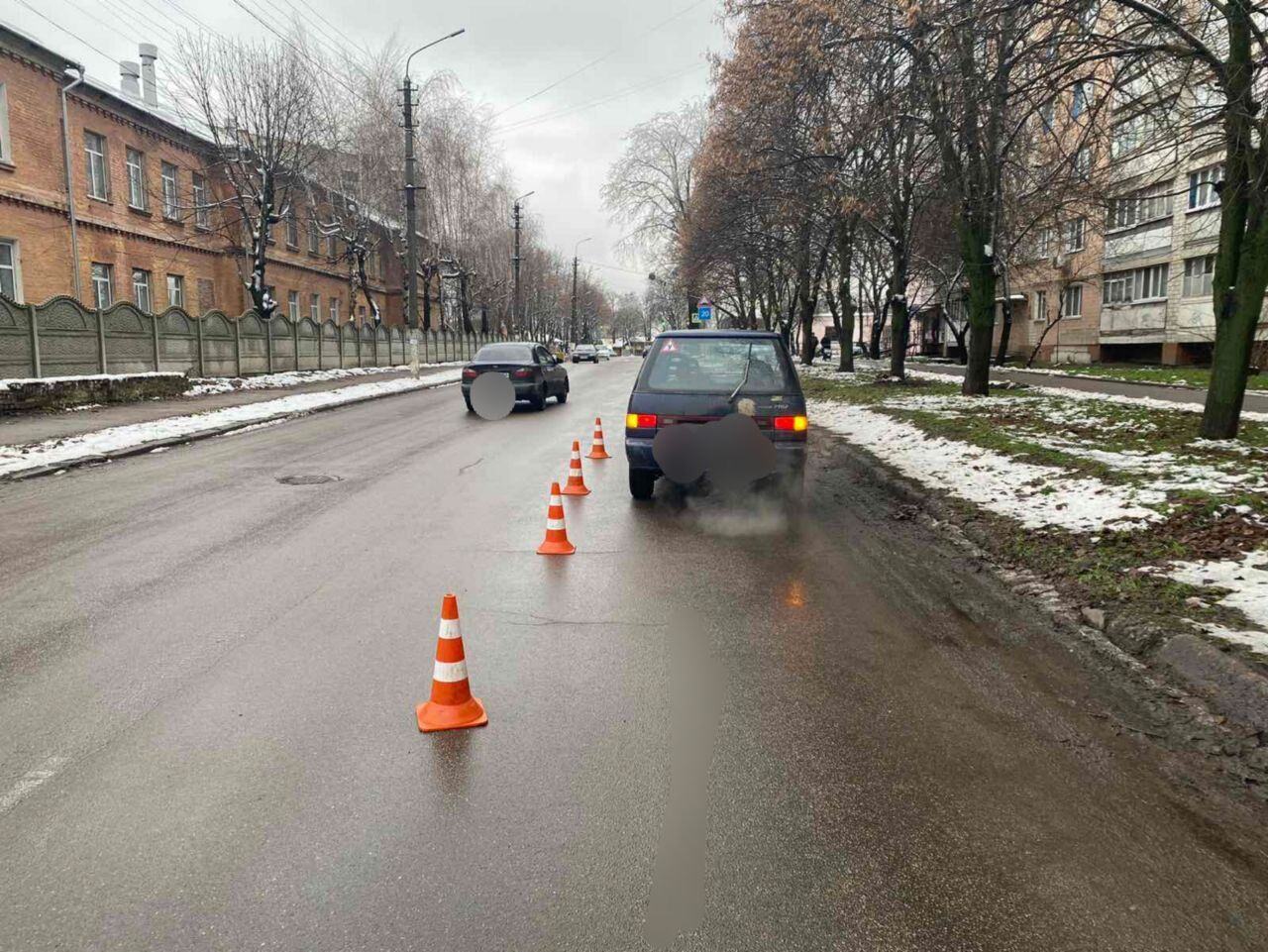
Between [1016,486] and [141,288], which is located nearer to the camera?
[1016,486]

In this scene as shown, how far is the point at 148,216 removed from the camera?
28.3 metres

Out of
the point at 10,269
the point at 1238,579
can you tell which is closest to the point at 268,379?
the point at 10,269

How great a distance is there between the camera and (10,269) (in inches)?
891

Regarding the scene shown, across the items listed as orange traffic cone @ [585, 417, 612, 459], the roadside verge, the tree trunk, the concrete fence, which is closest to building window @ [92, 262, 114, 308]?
the concrete fence

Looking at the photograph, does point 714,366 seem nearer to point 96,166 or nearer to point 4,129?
point 4,129

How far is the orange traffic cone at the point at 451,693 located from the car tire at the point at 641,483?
15.6 feet

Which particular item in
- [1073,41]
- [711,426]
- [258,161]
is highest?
[258,161]

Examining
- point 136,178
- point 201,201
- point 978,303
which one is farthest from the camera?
point 201,201

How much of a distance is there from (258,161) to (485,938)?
3017cm

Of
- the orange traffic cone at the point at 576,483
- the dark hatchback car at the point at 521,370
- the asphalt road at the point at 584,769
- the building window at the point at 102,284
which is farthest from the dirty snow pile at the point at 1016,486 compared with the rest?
the building window at the point at 102,284

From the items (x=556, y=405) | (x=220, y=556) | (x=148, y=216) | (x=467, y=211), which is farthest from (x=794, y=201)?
(x=467, y=211)

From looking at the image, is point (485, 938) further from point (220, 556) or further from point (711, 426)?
point (711, 426)

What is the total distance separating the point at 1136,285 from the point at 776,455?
103 ft

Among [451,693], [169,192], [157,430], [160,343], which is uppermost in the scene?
[169,192]
